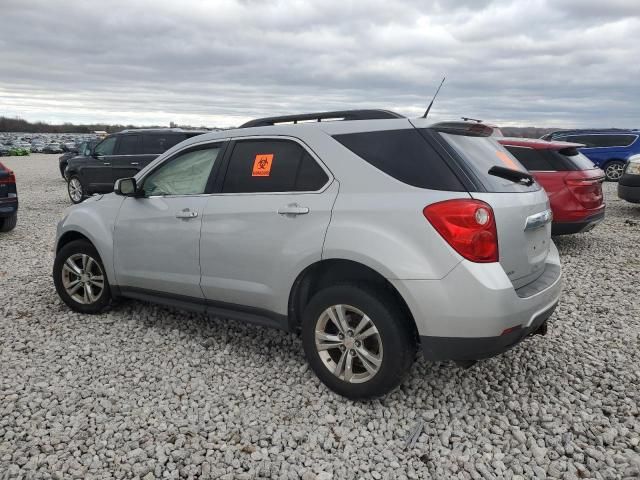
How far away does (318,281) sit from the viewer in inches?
140

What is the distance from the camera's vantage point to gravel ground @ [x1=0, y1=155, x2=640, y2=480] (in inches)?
111

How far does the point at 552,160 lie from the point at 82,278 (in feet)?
20.7

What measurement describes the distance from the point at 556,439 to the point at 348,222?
1725mm

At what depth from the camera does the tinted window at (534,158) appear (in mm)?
7589

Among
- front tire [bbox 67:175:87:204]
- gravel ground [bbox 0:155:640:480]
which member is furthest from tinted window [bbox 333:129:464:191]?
front tire [bbox 67:175:87:204]

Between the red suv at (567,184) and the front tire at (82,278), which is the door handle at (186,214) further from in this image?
the red suv at (567,184)

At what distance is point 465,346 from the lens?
296cm

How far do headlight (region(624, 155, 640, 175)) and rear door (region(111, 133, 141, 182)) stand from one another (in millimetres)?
11158

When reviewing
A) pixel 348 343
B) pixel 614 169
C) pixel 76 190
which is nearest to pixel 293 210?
pixel 348 343

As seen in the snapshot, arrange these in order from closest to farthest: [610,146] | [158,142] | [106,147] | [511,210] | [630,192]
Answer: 1. [511,210]
2. [630,192]
3. [158,142]
4. [106,147]
5. [610,146]

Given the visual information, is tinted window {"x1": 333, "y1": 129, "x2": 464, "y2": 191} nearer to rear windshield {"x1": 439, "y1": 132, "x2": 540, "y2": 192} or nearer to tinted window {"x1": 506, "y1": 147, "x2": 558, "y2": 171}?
rear windshield {"x1": 439, "y1": 132, "x2": 540, "y2": 192}

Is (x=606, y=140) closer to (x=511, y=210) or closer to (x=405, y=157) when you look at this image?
(x=511, y=210)

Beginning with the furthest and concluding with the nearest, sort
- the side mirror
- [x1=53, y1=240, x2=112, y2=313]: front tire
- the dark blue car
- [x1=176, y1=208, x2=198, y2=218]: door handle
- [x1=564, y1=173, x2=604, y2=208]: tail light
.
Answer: the dark blue car < [x1=564, y1=173, x2=604, y2=208]: tail light < [x1=53, y1=240, x2=112, y2=313]: front tire < the side mirror < [x1=176, y1=208, x2=198, y2=218]: door handle

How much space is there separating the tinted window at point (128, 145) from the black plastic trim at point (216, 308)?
9.52 metres
